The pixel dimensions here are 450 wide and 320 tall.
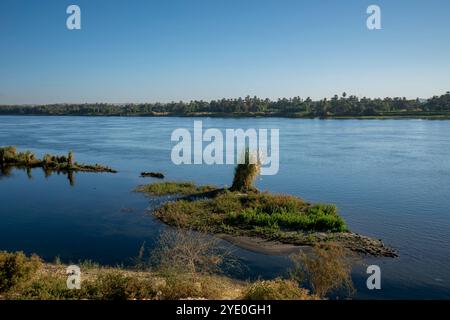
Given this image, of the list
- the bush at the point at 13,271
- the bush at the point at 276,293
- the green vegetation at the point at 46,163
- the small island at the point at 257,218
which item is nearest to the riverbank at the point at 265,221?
the small island at the point at 257,218

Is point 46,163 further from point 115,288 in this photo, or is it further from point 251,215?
point 115,288

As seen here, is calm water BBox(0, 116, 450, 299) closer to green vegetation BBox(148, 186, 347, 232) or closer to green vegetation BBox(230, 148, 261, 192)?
green vegetation BBox(148, 186, 347, 232)

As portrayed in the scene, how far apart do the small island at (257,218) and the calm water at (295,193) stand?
118 centimetres

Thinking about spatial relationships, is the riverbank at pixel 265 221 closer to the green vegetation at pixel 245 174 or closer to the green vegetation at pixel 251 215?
the green vegetation at pixel 251 215

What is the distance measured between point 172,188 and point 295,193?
9757mm

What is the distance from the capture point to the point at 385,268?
66.6 feet

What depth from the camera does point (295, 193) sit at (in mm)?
36156

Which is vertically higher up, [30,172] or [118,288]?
[118,288]

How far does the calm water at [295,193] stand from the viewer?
21078 mm

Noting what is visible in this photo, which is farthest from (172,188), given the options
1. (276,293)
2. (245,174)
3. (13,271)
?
(276,293)

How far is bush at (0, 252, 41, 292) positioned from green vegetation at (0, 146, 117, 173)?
34329 millimetres
